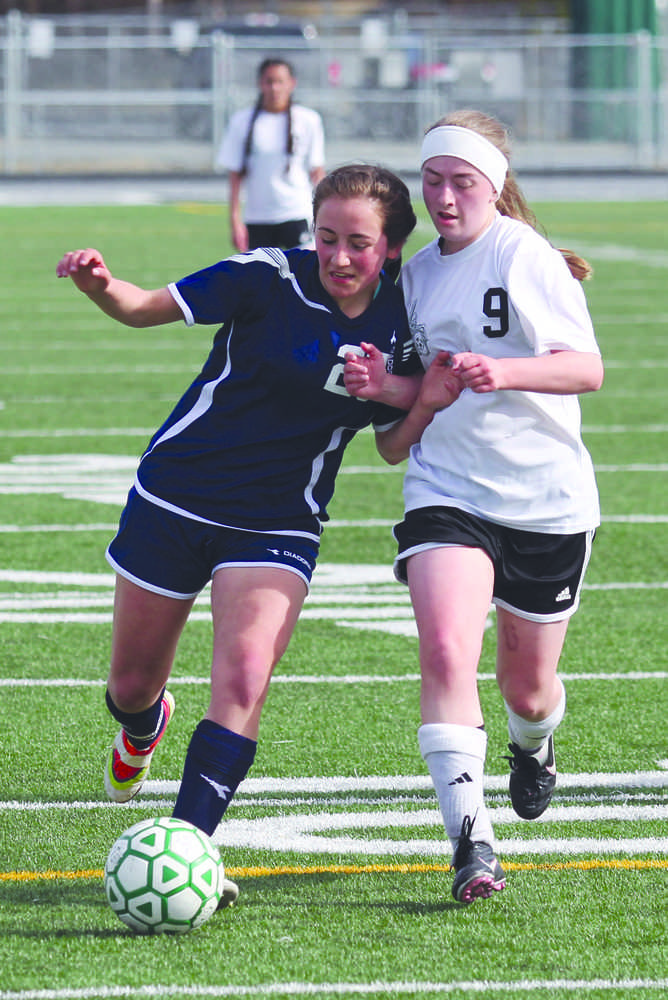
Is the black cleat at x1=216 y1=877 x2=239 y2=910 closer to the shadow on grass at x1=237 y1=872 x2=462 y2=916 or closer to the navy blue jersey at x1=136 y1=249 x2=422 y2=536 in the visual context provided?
the shadow on grass at x1=237 y1=872 x2=462 y2=916

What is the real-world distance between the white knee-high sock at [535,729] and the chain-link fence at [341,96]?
28.4m

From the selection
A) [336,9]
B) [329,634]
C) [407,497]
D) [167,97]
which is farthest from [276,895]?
[336,9]

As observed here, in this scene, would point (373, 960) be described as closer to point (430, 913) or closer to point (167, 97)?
point (430, 913)

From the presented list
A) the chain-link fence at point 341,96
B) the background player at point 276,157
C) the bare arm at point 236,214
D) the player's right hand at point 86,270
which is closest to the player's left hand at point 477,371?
the player's right hand at point 86,270

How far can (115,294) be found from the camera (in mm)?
4141

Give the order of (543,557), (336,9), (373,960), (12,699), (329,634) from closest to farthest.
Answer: (373,960)
(543,557)
(12,699)
(329,634)
(336,9)

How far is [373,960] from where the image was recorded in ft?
12.0

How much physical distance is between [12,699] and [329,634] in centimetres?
145

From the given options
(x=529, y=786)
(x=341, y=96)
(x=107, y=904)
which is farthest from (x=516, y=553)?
(x=341, y=96)

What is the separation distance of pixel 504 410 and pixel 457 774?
0.90 m

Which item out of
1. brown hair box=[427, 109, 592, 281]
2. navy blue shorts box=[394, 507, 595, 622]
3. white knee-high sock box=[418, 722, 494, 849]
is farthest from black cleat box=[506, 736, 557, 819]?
brown hair box=[427, 109, 592, 281]

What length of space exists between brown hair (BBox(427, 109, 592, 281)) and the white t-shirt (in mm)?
9175

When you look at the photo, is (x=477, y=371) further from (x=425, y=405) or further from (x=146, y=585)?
(x=146, y=585)

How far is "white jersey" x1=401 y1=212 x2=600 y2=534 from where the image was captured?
4160mm
